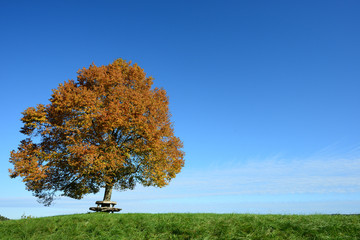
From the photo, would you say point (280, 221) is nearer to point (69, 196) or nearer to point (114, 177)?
point (114, 177)

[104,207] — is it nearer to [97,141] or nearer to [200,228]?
[97,141]

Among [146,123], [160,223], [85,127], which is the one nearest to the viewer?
[160,223]

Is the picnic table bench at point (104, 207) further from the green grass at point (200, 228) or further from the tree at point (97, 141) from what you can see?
the green grass at point (200, 228)

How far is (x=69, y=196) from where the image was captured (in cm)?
2072

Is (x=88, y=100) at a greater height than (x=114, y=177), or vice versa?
(x=88, y=100)

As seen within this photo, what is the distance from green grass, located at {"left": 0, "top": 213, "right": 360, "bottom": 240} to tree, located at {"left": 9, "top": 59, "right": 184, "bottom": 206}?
6.43 metres

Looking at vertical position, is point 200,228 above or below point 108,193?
below

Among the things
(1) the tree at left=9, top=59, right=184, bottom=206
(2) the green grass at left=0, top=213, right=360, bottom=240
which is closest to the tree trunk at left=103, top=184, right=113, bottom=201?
(1) the tree at left=9, top=59, right=184, bottom=206

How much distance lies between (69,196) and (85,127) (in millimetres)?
6880

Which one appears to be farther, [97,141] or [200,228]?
[97,141]

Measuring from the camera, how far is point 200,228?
922 cm

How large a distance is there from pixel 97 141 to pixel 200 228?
12.6m

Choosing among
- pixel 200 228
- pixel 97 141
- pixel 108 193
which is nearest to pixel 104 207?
pixel 108 193

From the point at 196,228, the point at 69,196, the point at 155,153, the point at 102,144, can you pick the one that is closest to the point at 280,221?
the point at 196,228
